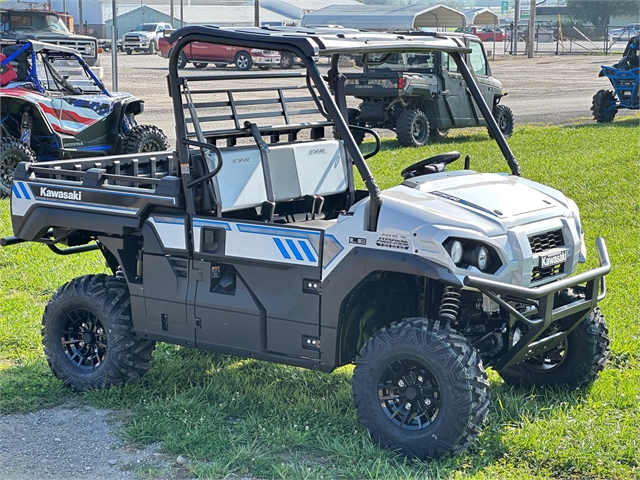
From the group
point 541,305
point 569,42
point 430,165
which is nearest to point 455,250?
point 541,305

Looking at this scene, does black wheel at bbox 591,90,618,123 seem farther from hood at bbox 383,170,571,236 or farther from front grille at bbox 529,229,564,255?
front grille at bbox 529,229,564,255

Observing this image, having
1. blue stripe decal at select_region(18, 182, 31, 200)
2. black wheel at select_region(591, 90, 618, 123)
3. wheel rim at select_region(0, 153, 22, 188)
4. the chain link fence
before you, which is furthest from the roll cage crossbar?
the chain link fence

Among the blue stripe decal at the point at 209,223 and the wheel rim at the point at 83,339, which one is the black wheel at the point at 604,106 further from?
the blue stripe decal at the point at 209,223

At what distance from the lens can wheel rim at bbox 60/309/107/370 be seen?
5840 millimetres

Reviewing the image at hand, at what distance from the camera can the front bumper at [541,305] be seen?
14.6 ft

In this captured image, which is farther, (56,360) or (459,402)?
(56,360)

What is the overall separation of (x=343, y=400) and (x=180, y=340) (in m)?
0.99

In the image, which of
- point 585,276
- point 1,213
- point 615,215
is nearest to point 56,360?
point 585,276

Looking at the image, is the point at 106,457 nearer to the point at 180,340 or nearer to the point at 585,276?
the point at 180,340

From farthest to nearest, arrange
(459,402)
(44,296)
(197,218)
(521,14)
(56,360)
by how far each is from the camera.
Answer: (521,14) < (44,296) < (56,360) < (197,218) < (459,402)

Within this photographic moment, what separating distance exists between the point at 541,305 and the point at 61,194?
9.54 feet

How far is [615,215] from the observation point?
35.0 ft

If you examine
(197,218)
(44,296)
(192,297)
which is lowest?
(44,296)

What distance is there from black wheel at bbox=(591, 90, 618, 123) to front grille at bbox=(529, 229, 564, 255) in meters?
16.4
